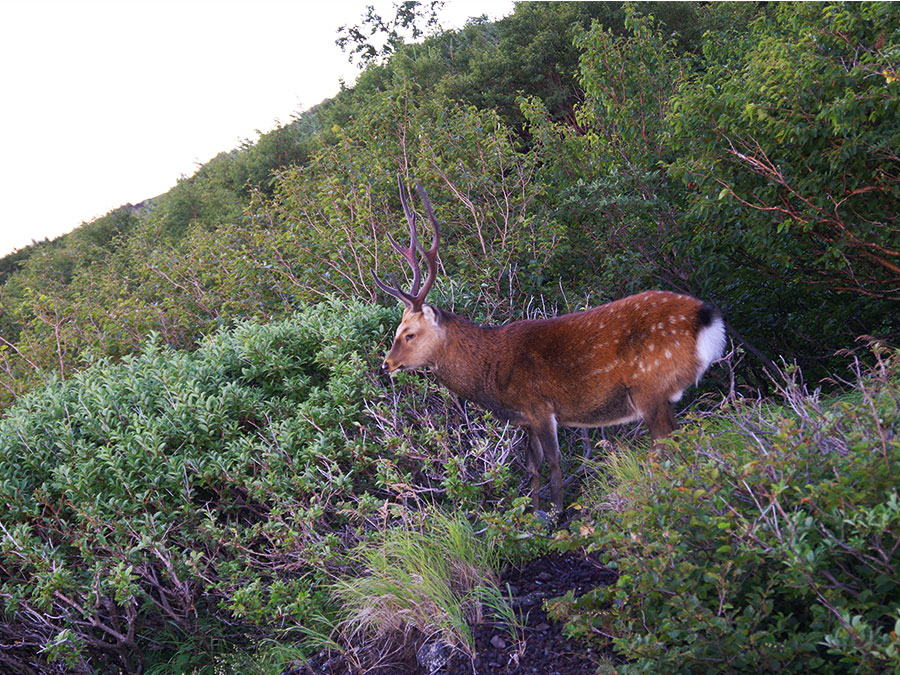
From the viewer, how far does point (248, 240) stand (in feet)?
32.3

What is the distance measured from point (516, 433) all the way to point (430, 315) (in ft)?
3.49

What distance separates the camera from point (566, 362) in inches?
186

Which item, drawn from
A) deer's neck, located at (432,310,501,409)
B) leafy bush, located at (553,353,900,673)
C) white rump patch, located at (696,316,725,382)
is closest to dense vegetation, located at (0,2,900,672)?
leafy bush, located at (553,353,900,673)

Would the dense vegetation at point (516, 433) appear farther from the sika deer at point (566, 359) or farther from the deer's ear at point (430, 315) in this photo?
the deer's ear at point (430, 315)

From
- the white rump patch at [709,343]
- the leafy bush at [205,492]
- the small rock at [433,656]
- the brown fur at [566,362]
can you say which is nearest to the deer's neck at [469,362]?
the brown fur at [566,362]

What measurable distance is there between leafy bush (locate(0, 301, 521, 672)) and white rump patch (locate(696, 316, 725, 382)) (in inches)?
56.3

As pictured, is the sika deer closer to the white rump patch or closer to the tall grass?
the white rump patch

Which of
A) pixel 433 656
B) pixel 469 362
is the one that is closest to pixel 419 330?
pixel 469 362

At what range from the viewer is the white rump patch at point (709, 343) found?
441 centimetres

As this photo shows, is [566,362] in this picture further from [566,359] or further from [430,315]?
[430,315]

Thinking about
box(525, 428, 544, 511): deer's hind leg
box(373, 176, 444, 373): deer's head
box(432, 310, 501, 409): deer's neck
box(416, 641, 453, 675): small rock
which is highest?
box(373, 176, 444, 373): deer's head

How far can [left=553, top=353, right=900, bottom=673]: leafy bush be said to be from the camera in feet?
7.36

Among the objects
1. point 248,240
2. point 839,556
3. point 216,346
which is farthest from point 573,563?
point 248,240

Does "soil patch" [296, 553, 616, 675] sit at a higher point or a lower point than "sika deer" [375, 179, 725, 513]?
lower
